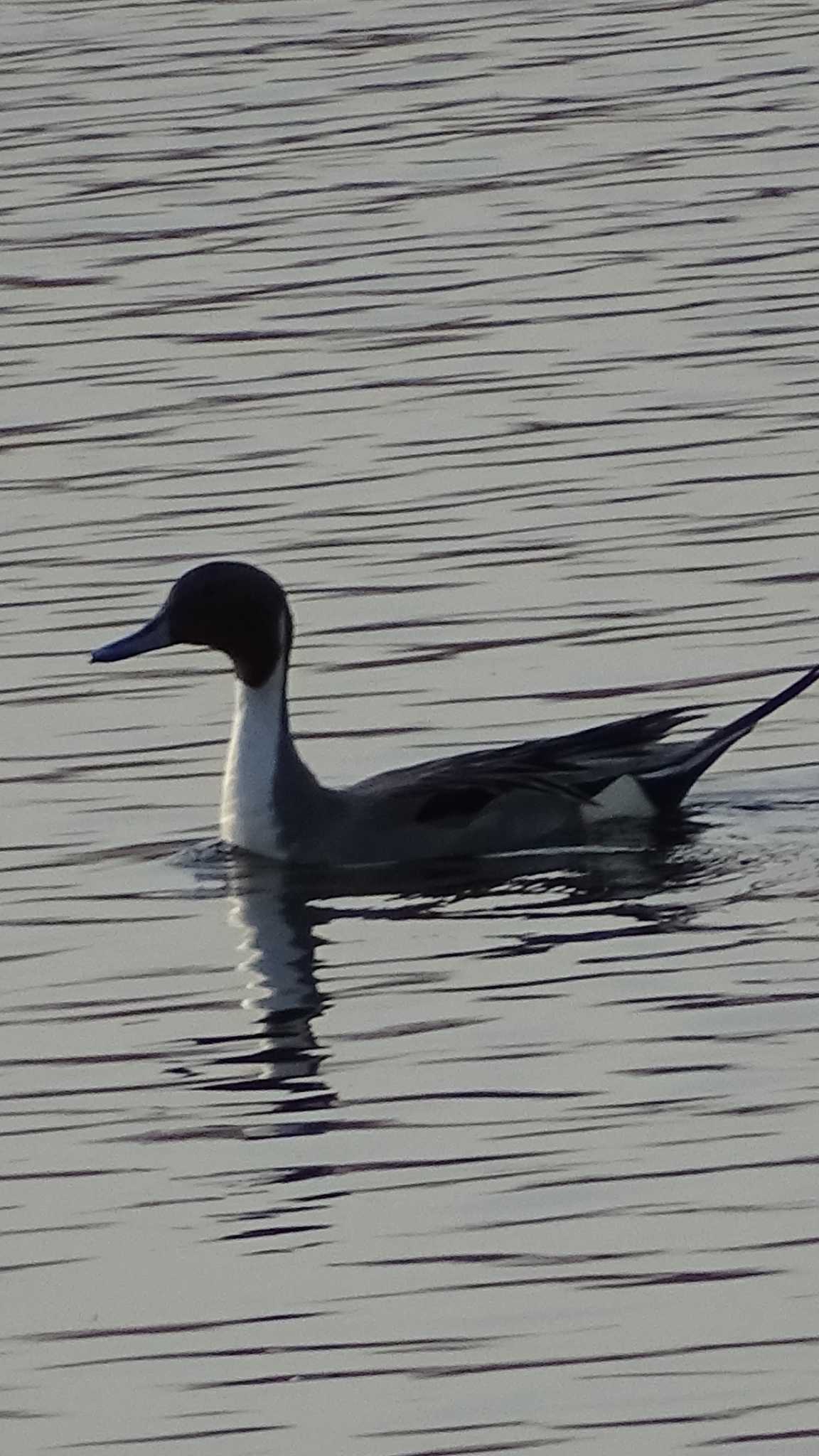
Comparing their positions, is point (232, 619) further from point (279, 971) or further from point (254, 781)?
point (279, 971)

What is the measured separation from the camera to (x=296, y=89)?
2534 cm

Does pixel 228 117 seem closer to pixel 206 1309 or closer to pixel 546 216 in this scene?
pixel 546 216

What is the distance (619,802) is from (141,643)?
159 centimetres

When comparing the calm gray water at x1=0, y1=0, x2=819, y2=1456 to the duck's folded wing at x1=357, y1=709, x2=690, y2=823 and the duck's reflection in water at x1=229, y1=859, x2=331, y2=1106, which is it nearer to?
the duck's reflection in water at x1=229, y1=859, x2=331, y2=1106

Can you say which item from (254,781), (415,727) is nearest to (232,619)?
(254,781)

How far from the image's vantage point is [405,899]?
37.7 ft

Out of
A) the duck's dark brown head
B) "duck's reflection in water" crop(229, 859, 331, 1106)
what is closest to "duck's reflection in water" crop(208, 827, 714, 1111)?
"duck's reflection in water" crop(229, 859, 331, 1106)

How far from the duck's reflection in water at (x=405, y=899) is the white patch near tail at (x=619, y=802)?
9 cm

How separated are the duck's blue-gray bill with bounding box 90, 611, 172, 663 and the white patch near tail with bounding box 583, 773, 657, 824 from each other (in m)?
1.46

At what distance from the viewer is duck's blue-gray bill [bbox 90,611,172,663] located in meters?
12.1

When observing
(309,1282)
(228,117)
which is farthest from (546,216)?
(309,1282)

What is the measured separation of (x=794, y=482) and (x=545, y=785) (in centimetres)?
399

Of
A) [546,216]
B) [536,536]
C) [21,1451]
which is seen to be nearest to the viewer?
[21,1451]

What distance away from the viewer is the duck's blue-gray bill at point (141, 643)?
39.8 ft
